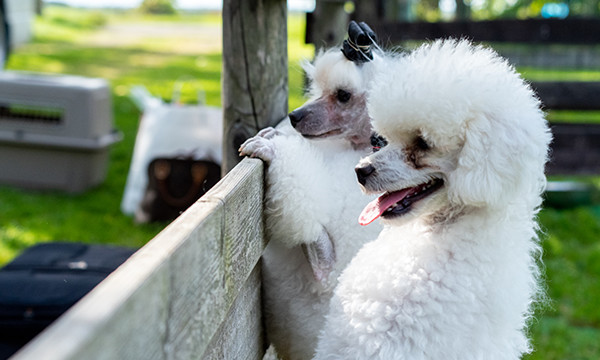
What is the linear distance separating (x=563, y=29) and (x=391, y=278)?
Answer: 478cm

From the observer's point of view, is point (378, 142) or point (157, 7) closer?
point (378, 142)

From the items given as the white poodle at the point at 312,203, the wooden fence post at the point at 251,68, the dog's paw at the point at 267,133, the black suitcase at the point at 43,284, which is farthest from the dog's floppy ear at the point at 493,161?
the black suitcase at the point at 43,284

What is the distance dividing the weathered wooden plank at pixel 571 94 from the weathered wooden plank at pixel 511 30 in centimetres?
36

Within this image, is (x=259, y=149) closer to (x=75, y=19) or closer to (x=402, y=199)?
(x=402, y=199)

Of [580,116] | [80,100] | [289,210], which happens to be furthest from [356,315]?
[580,116]

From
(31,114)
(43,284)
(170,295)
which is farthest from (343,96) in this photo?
(31,114)

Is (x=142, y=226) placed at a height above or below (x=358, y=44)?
below

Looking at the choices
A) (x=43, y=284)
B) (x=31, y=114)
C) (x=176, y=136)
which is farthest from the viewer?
(x=31, y=114)

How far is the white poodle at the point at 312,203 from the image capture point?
196 centimetres

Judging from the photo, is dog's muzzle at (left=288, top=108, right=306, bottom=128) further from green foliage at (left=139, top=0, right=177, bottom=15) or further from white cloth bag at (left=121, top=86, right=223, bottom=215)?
green foliage at (left=139, top=0, right=177, bottom=15)

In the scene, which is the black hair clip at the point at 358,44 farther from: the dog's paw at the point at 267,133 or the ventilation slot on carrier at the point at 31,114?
the ventilation slot on carrier at the point at 31,114

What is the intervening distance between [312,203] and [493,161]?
66cm

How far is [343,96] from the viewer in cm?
245

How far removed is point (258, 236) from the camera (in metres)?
1.83
